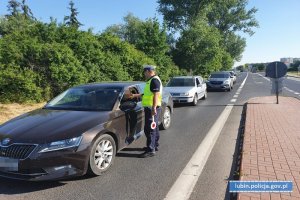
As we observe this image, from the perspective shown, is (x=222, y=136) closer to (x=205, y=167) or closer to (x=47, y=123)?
(x=205, y=167)

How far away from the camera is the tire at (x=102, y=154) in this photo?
496 cm

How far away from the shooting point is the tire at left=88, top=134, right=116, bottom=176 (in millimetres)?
4961

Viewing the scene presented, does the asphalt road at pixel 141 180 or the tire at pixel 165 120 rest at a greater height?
the tire at pixel 165 120

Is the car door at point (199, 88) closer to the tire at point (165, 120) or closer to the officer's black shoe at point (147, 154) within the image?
the tire at point (165, 120)

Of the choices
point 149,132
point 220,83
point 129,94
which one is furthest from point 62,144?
point 220,83

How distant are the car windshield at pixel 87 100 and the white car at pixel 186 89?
807cm

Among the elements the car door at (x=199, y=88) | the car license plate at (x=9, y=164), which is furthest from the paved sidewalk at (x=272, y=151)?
the car door at (x=199, y=88)

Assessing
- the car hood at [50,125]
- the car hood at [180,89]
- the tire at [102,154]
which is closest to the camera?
the car hood at [50,125]

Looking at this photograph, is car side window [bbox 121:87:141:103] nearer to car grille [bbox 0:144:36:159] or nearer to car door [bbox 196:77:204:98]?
car grille [bbox 0:144:36:159]

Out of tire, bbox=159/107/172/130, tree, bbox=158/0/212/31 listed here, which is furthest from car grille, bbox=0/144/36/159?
tree, bbox=158/0/212/31

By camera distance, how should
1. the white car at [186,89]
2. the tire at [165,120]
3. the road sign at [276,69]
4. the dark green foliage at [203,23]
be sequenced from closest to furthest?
1. the tire at [165,120]
2. the road sign at [276,69]
3. the white car at [186,89]
4. the dark green foliage at [203,23]

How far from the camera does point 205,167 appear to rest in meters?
5.47

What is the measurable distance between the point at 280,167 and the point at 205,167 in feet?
3.88

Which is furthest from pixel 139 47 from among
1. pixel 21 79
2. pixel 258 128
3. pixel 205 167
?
pixel 205 167
